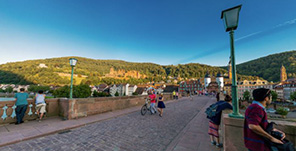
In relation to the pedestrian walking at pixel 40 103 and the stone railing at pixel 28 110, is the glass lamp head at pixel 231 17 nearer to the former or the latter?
the pedestrian walking at pixel 40 103

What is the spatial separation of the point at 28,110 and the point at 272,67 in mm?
153917

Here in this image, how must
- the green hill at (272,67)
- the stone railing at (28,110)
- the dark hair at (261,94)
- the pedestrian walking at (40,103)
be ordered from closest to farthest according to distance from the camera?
1. the dark hair at (261,94)
2. the stone railing at (28,110)
3. the pedestrian walking at (40,103)
4. the green hill at (272,67)

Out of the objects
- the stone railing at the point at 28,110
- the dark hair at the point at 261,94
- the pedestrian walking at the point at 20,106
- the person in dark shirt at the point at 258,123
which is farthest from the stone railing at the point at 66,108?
the dark hair at the point at 261,94

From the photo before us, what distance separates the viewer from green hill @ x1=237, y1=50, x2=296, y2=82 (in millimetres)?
100456

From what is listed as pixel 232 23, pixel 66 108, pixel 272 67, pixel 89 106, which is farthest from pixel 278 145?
pixel 272 67

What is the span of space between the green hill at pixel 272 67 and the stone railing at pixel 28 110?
137 meters

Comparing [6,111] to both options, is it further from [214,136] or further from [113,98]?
[214,136]

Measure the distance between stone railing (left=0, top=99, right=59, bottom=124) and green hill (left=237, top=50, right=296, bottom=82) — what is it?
137200 mm

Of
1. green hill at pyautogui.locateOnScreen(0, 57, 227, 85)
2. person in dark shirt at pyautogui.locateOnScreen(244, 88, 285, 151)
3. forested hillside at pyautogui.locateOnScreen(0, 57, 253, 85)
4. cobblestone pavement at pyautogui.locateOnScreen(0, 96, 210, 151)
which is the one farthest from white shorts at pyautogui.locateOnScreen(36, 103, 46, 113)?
green hill at pyautogui.locateOnScreen(0, 57, 227, 85)

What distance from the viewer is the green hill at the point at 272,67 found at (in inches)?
3955

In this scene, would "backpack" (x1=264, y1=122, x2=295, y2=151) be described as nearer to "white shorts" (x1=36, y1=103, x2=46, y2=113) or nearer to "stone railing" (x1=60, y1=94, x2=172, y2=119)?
"stone railing" (x1=60, y1=94, x2=172, y2=119)

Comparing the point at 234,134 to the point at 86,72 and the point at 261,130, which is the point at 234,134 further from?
the point at 86,72

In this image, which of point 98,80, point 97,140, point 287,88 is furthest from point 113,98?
point 98,80

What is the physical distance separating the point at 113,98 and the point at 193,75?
147496 mm
